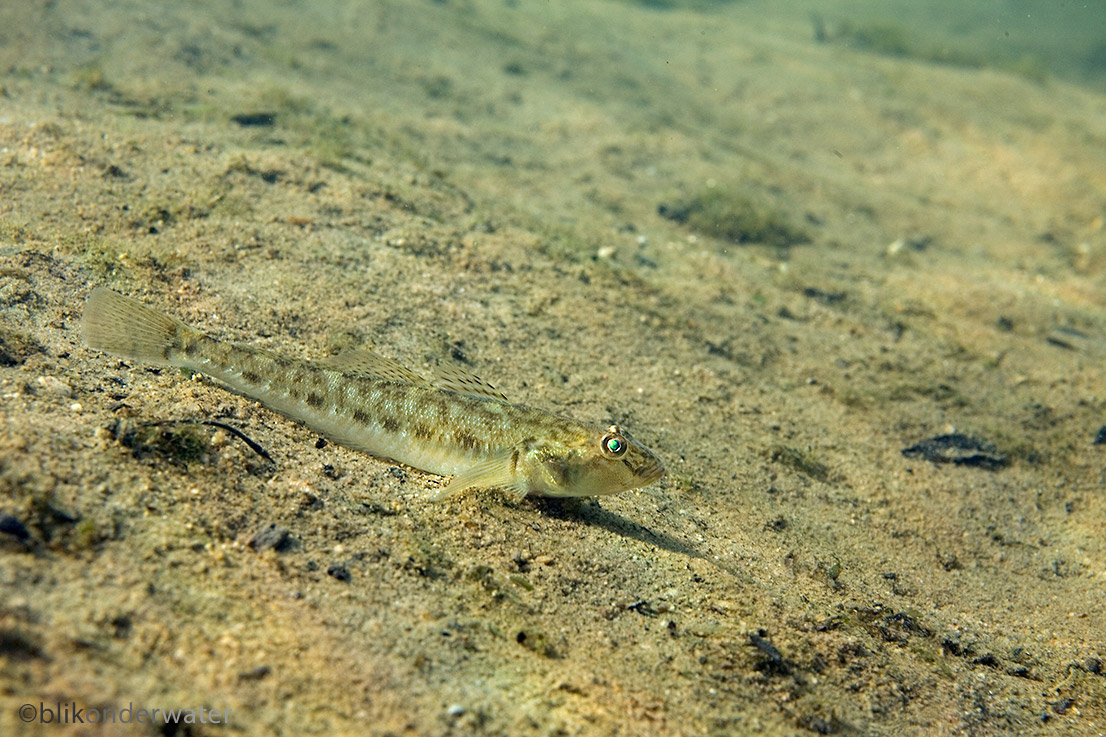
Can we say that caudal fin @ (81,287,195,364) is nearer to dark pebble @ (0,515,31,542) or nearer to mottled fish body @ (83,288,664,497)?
mottled fish body @ (83,288,664,497)

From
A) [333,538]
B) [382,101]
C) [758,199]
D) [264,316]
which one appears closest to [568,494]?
[333,538]

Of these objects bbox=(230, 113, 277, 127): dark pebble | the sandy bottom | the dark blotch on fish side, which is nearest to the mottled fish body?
the sandy bottom

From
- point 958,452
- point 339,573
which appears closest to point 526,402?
point 339,573

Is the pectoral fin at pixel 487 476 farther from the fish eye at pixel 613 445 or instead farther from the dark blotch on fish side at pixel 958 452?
the dark blotch on fish side at pixel 958 452

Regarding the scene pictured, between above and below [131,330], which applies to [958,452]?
below

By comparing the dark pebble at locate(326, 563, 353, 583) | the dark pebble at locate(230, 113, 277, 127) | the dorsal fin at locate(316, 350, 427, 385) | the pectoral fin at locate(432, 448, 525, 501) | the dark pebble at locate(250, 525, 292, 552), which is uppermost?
the dark pebble at locate(230, 113, 277, 127)

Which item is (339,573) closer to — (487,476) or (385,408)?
(487,476)
